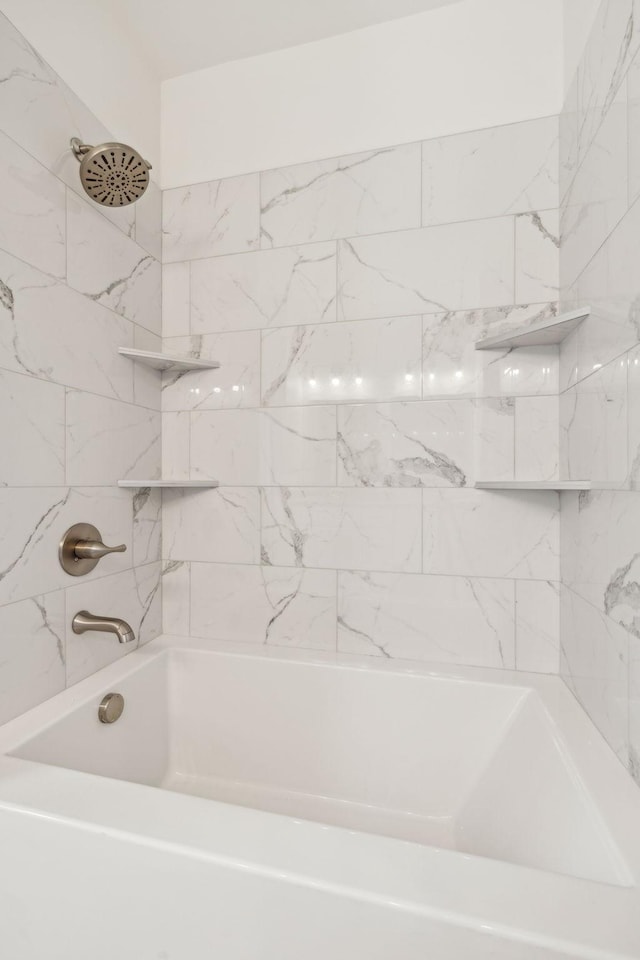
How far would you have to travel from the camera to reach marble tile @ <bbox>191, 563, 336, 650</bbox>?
154 cm

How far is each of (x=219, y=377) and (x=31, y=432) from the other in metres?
0.64

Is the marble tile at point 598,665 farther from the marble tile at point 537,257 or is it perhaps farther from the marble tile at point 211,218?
the marble tile at point 211,218

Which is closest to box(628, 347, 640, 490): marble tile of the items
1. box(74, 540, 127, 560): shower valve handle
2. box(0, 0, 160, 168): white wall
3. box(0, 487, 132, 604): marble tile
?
box(74, 540, 127, 560): shower valve handle

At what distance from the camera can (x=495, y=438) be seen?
1.39 m

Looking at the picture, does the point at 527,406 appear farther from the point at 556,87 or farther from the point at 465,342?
the point at 556,87

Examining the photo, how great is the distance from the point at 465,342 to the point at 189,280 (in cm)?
95

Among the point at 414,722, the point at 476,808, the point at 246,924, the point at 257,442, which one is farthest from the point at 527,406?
the point at 246,924

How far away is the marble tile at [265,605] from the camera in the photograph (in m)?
1.54

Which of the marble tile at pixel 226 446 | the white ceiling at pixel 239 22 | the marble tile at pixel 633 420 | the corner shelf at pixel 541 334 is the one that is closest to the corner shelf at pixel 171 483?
the marble tile at pixel 226 446

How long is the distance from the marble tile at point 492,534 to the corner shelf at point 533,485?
4 cm

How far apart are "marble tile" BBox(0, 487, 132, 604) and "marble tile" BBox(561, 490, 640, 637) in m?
1.26

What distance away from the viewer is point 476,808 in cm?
120

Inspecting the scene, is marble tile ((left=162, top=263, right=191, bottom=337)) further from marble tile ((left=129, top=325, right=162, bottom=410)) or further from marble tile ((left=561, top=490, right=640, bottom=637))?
marble tile ((left=561, top=490, right=640, bottom=637))

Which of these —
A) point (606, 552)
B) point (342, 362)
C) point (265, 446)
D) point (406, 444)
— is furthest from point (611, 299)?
point (265, 446)
